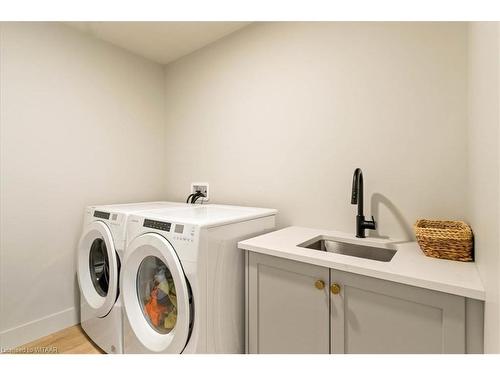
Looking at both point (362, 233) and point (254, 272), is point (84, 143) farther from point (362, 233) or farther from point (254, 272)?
point (362, 233)

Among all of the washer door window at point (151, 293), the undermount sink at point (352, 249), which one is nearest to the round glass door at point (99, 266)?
the washer door window at point (151, 293)

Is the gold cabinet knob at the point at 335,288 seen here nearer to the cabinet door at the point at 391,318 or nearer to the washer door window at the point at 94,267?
the cabinet door at the point at 391,318

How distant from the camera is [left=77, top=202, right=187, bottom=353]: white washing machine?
1.49 meters

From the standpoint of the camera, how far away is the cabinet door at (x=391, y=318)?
81 cm

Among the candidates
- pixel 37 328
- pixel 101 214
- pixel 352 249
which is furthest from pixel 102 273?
pixel 352 249

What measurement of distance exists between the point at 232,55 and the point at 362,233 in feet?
5.42

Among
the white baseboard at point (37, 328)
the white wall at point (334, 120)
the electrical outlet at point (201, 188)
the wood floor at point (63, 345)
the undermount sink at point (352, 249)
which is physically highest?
the white wall at point (334, 120)

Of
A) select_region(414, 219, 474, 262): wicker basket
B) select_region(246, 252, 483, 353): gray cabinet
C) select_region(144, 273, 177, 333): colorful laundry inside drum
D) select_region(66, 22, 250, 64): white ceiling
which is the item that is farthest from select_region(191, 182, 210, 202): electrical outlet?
select_region(414, 219, 474, 262): wicker basket

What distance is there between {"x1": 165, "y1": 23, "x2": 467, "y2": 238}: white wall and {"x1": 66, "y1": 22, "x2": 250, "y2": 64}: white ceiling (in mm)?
102

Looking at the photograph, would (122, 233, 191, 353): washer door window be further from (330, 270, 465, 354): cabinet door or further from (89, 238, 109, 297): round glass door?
(330, 270, 465, 354): cabinet door

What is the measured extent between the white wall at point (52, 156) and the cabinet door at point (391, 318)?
191 cm
